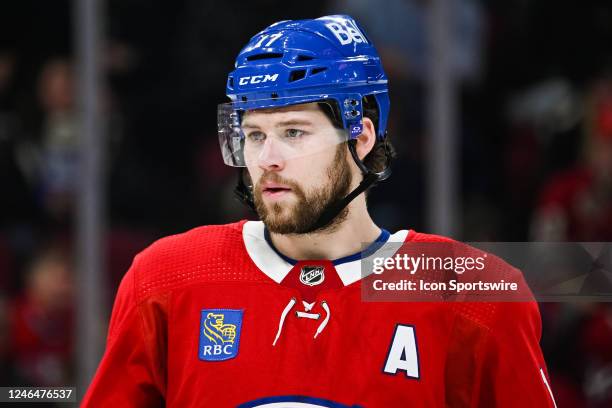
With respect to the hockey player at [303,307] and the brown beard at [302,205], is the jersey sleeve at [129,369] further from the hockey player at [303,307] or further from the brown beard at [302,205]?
the brown beard at [302,205]

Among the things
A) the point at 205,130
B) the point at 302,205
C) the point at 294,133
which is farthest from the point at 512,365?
the point at 205,130

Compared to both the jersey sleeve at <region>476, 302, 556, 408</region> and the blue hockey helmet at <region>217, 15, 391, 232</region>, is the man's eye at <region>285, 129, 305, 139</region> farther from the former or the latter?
the jersey sleeve at <region>476, 302, 556, 408</region>

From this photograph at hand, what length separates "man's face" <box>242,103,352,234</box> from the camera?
214 centimetres

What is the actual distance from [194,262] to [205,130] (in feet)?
7.61

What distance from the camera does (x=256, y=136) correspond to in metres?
2.20

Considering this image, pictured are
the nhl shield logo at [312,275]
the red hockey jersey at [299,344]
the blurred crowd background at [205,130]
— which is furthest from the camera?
the blurred crowd background at [205,130]

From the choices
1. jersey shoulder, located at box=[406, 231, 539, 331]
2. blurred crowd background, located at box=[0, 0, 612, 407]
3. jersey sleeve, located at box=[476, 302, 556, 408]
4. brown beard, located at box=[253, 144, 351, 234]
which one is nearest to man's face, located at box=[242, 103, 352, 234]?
brown beard, located at box=[253, 144, 351, 234]

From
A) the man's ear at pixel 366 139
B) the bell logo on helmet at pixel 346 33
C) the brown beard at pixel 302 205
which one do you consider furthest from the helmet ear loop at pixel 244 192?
the bell logo on helmet at pixel 346 33

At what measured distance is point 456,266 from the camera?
221 cm

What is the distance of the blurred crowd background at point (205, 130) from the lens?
4383mm

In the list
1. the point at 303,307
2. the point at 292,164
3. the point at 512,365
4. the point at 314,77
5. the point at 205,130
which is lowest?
the point at 205,130

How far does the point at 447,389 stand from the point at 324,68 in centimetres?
64

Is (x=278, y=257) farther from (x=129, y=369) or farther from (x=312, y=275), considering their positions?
(x=129, y=369)

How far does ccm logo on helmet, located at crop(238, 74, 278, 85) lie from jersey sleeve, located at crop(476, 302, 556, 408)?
23.4 inches
